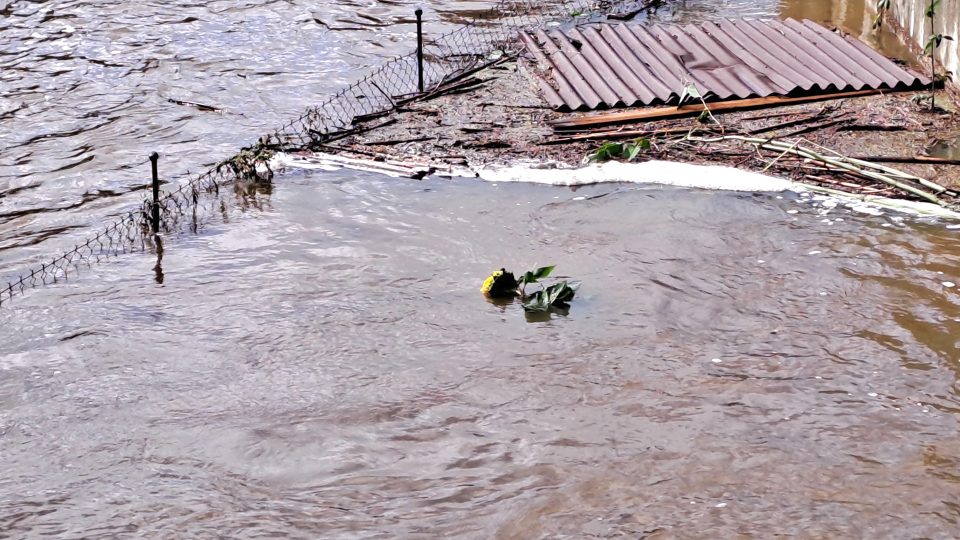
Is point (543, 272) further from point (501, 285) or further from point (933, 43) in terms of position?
point (933, 43)

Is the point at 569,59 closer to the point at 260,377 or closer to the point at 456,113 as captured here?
the point at 456,113

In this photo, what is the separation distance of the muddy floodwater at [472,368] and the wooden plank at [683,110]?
4.36ft

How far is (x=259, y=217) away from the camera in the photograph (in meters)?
8.29

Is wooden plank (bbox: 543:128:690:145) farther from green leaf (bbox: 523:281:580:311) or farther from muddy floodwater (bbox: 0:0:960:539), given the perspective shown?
green leaf (bbox: 523:281:580:311)

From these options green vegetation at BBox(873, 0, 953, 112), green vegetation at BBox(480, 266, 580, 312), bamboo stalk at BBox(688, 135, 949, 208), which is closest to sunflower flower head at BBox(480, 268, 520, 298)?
green vegetation at BBox(480, 266, 580, 312)

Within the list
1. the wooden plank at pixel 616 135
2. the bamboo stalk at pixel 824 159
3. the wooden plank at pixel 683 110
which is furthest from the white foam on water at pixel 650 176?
Result: the wooden plank at pixel 683 110

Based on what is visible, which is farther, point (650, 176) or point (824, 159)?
point (650, 176)

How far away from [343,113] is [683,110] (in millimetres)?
3517

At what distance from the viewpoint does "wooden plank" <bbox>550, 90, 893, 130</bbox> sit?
376 inches

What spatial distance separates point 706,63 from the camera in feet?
35.2

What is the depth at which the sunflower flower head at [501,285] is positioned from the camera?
6.76 metres

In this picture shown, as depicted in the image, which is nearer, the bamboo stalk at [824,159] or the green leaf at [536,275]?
the green leaf at [536,275]

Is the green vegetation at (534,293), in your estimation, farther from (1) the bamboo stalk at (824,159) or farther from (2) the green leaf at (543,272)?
(1) the bamboo stalk at (824,159)

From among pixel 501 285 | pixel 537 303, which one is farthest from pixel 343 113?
pixel 537 303
